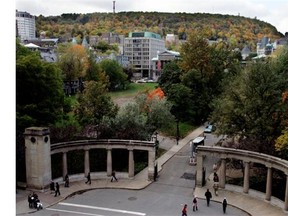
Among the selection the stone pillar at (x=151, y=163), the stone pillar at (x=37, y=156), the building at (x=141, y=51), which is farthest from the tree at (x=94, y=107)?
the building at (x=141, y=51)

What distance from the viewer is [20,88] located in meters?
35.4

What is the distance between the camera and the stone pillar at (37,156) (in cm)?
3016

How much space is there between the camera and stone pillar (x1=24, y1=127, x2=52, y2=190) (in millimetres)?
30156

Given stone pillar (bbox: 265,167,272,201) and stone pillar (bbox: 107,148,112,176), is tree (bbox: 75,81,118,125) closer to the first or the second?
stone pillar (bbox: 107,148,112,176)

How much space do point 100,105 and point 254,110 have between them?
19.1 metres

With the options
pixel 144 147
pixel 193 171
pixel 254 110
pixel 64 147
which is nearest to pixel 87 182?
pixel 64 147

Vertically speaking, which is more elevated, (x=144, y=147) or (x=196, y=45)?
(x=196, y=45)

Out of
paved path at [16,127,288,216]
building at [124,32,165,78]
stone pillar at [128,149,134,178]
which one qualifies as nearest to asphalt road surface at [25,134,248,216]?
paved path at [16,127,288,216]

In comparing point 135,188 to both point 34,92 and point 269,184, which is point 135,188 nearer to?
point 269,184

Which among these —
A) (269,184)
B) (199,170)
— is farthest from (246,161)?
(199,170)

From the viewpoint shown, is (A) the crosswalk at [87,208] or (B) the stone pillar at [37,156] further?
(B) the stone pillar at [37,156]

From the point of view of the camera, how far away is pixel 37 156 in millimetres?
30438

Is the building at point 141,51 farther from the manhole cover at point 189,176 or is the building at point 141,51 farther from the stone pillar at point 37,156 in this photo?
the stone pillar at point 37,156
